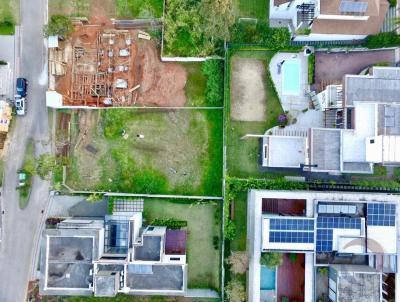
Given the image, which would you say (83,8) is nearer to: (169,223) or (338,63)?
(169,223)

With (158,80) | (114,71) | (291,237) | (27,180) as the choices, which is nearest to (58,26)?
(114,71)

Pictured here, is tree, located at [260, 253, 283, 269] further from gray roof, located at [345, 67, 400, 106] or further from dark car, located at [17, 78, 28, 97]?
dark car, located at [17, 78, 28, 97]

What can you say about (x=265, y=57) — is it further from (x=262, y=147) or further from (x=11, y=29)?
(x=11, y=29)

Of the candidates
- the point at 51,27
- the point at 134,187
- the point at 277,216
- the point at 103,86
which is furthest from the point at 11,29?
the point at 277,216

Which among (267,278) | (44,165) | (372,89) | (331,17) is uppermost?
(331,17)

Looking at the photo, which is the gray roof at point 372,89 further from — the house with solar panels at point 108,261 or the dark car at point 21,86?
the dark car at point 21,86

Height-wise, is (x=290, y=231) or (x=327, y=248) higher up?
(x=290, y=231)
